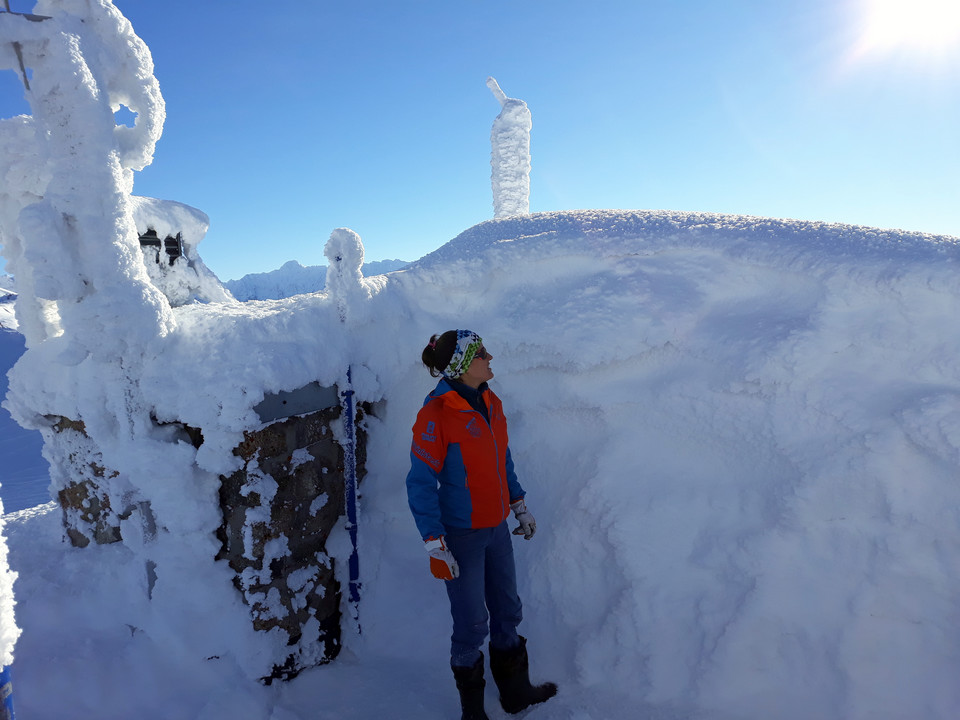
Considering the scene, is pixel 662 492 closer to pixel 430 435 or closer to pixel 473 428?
pixel 473 428

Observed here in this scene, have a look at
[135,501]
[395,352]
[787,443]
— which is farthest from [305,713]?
[787,443]

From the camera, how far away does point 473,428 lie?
2.24 m

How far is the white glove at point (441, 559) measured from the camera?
6.86ft

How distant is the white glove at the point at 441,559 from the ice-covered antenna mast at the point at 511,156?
13.3 m

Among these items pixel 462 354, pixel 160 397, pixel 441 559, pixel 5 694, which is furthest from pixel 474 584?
pixel 160 397

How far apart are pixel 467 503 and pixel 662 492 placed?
3.67 feet

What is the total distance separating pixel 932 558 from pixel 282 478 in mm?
3048

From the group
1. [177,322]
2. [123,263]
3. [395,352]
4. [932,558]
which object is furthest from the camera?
[395,352]

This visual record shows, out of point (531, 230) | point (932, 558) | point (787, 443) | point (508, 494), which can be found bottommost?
point (932, 558)

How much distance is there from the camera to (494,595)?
Answer: 8.07 feet

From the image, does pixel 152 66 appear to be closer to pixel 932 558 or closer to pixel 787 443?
pixel 787 443

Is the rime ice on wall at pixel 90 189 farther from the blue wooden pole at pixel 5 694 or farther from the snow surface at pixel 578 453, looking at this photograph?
the blue wooden pole at pixel 5 694

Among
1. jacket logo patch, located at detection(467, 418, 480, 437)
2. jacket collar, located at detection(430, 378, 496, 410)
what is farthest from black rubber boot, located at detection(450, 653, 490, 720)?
jacket collar, located at detection(430, 378, 496, 410)

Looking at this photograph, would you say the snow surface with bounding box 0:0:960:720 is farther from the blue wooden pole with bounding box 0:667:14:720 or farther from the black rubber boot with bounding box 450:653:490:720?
the blue wooden pole with bounding box 0:667:14:720
